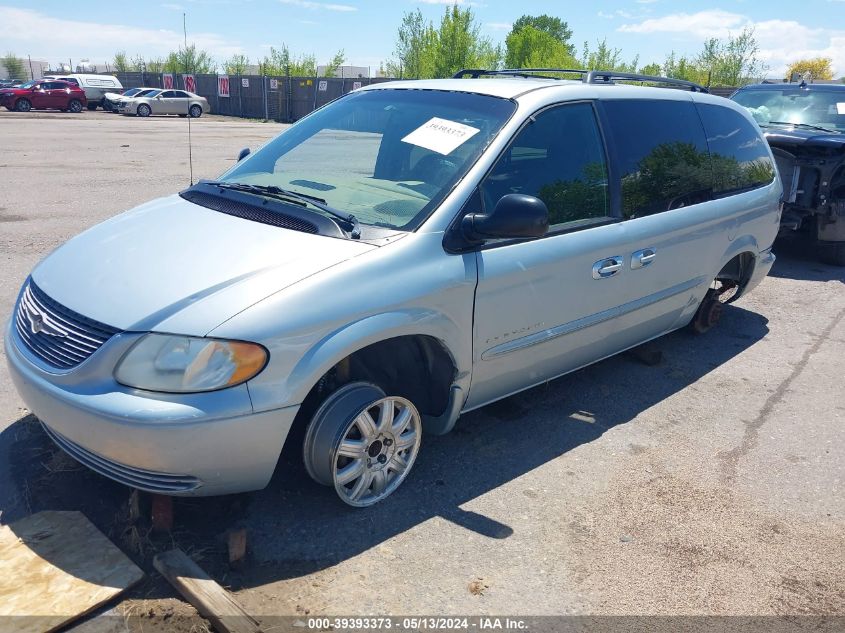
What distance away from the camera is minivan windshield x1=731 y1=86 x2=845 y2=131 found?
8.72m

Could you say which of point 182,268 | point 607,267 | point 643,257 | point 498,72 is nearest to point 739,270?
point 643,257

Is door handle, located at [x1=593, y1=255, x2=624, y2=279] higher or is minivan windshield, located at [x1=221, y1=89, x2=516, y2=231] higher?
minivan windshield, located at [x1=221, y1=89, x2=516, y2=231]

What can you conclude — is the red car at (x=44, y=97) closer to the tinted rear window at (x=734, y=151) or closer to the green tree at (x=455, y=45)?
the green tree at (x=455, y=45)

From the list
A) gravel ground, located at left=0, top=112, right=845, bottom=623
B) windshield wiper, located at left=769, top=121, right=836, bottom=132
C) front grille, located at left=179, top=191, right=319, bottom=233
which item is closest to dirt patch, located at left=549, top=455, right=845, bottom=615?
gravel ground, located at left=0, top=112, right=845, bottom=623

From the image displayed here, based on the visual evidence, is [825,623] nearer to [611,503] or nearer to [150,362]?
[611,503]

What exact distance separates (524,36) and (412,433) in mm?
51328

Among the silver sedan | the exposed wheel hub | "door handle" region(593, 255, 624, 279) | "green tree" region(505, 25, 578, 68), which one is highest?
"green tree" region(505, 25, 578, 68)

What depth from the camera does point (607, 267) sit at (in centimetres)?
402

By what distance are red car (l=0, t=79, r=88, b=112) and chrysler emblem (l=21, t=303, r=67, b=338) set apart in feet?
127

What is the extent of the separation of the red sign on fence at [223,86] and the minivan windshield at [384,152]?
4105 centimetres

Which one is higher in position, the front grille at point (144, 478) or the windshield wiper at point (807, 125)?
the windshield wiper at point (807, 125)

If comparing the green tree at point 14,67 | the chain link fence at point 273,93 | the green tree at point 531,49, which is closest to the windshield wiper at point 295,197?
the chain link fence at point 273,93

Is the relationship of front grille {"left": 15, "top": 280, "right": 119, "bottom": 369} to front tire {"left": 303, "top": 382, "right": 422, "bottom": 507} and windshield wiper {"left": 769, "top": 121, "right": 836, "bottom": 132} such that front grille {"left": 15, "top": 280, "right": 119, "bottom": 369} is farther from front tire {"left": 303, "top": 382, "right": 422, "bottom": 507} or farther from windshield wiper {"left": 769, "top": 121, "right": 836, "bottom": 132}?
windshield wiper {"left": 769, "top": 121, "right": 836, "bottom": 132}

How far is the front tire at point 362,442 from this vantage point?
3.04 meters
